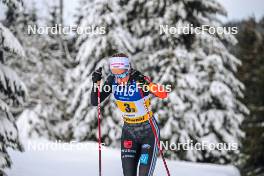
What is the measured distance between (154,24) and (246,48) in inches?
705

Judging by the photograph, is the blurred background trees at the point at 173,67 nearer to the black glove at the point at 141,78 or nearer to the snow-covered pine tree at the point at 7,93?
the snow-covered pine tree at the point at 7,93

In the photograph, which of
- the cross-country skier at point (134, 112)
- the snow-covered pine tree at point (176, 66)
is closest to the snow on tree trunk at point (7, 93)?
the cross-country skier at point (134, 112)

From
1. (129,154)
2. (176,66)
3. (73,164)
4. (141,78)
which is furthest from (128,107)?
(176,66)

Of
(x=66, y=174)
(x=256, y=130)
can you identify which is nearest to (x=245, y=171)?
(x=256, y=130)

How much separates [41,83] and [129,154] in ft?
61.0

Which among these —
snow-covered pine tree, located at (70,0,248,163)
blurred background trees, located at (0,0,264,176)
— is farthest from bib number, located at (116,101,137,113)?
snow-covered pine tree, located at (70,0,248,163)

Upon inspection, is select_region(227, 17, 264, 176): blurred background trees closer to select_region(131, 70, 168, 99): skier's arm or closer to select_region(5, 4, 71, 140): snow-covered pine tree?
select_region(5, 4, 71, 140): snow-covered pine tree

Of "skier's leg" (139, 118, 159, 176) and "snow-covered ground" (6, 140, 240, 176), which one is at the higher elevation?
"skier's leg" (139, 118, 159, 176)

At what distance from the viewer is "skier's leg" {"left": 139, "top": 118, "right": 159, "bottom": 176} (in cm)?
598

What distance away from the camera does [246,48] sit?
109ft

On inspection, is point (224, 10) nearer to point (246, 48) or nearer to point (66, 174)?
point (66, 174)

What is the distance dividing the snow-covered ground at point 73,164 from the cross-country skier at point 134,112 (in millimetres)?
2833

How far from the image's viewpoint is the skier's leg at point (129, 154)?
6.09m

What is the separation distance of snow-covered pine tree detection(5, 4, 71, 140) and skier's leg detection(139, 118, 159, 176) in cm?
1570
